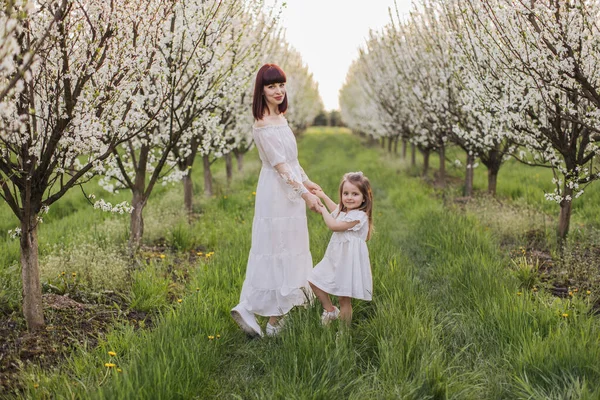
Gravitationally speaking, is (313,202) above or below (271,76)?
below

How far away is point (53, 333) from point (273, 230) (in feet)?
5.92

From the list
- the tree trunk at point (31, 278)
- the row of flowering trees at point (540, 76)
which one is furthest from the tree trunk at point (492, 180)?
the tree trunk at point (31, 278)

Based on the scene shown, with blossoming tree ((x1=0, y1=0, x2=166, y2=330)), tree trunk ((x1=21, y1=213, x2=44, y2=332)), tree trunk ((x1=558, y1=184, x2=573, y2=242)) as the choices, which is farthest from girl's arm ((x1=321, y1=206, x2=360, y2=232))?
tree trunk ((x1=558, y1=184, x2=573, y2=242))

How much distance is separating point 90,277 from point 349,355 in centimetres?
293

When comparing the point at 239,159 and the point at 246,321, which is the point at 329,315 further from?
the point at 239,159

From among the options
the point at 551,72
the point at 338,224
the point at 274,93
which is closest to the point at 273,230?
the point at 338,224

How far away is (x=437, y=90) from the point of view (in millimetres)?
10070

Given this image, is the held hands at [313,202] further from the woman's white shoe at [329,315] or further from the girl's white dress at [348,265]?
A: the woman's white shoe at [329,315]

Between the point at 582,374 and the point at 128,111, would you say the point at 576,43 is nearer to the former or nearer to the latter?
the point at 582,374

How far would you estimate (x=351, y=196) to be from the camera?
3.80 m

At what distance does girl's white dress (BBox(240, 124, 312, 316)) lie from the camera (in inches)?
155

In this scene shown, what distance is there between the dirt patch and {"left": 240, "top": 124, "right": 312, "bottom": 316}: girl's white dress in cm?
94

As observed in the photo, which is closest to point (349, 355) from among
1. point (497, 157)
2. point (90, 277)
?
point (90, 277)

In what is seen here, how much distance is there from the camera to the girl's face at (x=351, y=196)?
379 cm
